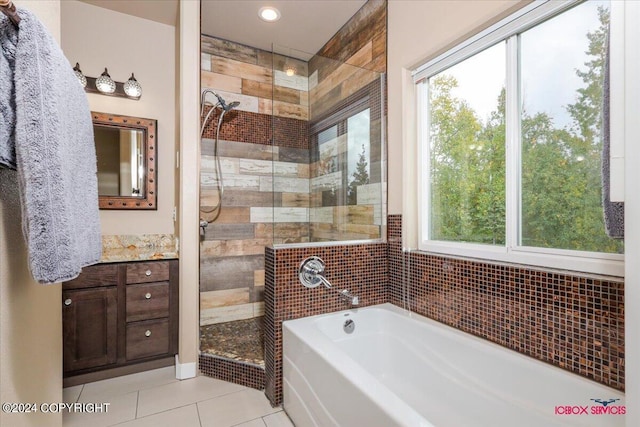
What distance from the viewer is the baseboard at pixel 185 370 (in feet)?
7.18

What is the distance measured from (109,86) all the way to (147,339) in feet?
6.48

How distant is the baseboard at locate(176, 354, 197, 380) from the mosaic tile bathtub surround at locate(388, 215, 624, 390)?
5.36 feet

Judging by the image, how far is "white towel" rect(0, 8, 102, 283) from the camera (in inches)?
31.7

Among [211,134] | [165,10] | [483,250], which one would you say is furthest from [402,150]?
[165,10]

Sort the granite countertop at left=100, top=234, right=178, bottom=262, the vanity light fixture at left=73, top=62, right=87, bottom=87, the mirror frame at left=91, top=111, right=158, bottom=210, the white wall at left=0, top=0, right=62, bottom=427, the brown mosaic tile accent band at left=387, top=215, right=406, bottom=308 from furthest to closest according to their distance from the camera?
the mirror frame at left=91, top=111, right=158, bottom=210
the vanity light fixture at left=73, top=62, right=87, bottom=87
the granite countertop at left=100, top=234, right=178, bottom=262
the brown mosaic tile accent band at left=387, top=215, right=406, bottom=308
the white wall at left=0, top=0, right=62, bottom=427

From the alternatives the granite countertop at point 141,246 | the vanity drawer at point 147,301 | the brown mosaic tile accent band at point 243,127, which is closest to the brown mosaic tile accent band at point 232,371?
the vanity drawer at point 147,301

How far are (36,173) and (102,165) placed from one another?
1960 mm

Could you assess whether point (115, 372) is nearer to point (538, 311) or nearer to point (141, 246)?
point (141, 246)

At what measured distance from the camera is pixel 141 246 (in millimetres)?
2590

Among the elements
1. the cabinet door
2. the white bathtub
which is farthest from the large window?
the cabinet door

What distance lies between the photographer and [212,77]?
2887 millimetres

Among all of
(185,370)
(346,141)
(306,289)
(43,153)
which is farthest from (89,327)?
(346,141)

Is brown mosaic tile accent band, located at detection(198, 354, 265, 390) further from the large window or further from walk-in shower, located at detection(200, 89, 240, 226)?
the large window

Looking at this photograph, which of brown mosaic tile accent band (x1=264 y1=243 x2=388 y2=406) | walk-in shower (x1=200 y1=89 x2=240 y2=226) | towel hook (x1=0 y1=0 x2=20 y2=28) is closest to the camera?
towel hook (x1=0 y1=0 x2=20 y2=28)
